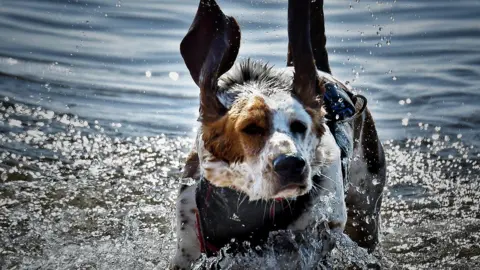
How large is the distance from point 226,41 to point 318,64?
1.39 m

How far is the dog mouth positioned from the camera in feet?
13.7

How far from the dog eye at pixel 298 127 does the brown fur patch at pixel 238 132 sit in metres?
0.12

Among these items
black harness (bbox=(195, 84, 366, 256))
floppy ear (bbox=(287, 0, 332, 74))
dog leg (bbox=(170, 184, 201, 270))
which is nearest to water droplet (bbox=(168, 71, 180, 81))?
floppy ear (bbox=(287, 0, 332, 74))

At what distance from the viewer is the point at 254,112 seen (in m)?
4.18

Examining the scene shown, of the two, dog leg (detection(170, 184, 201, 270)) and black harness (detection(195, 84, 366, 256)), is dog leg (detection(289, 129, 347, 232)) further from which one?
dog leg (detection(170, 184, 201, 270))

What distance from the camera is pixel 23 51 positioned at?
34.0 feet

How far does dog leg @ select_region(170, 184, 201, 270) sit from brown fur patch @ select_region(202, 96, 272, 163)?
20.0 inches

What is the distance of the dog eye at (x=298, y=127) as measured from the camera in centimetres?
422

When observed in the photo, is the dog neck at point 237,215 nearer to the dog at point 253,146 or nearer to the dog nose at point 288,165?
the dog at point 253,146

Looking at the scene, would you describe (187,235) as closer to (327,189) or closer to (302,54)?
(327,189)

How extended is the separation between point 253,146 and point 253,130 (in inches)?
3.0

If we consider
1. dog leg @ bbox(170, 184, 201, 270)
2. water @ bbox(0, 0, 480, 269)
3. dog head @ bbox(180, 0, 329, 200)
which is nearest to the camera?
dog head @ bbox(180, 0, 329, 200)

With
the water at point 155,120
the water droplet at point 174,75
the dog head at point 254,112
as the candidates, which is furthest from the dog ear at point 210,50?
the water droplet at point 174,75

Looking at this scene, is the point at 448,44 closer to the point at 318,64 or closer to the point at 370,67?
the point at 370,67
